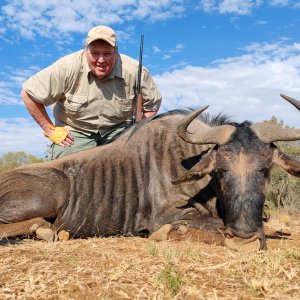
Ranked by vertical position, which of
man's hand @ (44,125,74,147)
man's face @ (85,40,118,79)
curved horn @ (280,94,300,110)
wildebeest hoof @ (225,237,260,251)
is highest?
man's face @ (85,40,118,79)

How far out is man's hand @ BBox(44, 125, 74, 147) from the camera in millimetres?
6438

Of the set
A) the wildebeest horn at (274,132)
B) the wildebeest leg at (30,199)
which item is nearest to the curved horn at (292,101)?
the wildebeest horn at (274,132)

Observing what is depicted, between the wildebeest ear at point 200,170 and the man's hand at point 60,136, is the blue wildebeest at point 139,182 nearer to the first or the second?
the wildebeest ear at point 200,170

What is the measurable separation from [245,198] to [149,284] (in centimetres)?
182

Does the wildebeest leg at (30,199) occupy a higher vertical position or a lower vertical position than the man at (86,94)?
lower

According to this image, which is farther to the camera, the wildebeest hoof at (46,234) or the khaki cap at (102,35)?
the khaki cap at (102,35)

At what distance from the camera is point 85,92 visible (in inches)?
254

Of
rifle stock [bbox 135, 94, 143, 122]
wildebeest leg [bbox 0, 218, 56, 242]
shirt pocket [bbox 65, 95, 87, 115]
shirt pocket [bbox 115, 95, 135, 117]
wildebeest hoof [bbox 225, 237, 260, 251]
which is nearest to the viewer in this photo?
wildebeest hoof [bbox 225, 237, 260, 251]

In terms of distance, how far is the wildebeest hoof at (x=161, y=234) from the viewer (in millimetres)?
4840

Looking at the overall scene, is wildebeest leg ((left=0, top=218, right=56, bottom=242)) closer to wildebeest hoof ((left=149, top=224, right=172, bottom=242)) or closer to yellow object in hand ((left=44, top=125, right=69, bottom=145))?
wildebeest hoof ((left=149, top=224, right=172, bottom=242))

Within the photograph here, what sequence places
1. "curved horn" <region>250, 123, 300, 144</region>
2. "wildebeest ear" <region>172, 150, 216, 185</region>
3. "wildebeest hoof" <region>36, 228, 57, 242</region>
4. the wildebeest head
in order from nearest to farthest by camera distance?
the wildebeest head
"curved horn" <region>250, 123, 300, 144</region>
"wildebeest ear" <region>172, 150, 216, 185</region>
"wildebeest hoof" <region>36, 228, 57, 242</region>

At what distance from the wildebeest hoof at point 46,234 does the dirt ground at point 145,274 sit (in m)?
0.89

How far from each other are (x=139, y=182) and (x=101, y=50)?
2.04 metres

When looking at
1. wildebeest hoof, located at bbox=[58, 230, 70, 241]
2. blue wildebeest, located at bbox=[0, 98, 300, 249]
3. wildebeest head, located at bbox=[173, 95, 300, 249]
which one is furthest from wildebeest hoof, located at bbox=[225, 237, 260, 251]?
wildebeest hoof, located at bbox=[58, 230, 70, 241]
